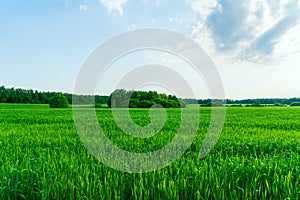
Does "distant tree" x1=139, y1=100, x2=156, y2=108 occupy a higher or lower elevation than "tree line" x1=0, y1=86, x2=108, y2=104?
lower

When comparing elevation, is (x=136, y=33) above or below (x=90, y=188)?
above

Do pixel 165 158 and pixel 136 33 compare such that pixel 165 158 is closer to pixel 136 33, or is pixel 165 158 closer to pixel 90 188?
pixel 90 188

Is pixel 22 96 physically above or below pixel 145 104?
above

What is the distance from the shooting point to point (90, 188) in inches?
106

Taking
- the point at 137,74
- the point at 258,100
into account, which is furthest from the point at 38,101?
the point at 137,74

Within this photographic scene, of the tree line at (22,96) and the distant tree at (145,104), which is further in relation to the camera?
the tree line at (22,96)

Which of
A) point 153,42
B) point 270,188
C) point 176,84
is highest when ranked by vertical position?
point 153,42

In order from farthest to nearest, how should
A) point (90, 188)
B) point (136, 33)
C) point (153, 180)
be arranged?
point (136, 33)
point (153, 180)
point (90, 188)

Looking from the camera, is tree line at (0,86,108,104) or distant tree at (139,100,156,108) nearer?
distant tree at (139,100,156,108)

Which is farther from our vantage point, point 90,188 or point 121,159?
point 121,159

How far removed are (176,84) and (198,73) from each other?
1755mm

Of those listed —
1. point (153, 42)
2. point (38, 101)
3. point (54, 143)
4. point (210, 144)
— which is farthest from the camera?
point (38, 101)

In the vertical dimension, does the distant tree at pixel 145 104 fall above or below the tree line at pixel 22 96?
below

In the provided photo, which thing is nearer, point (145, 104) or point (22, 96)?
point (145, 104)
